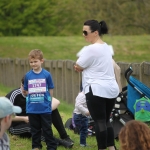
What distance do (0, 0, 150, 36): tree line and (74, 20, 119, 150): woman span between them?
1887 cm

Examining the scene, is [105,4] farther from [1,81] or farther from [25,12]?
[25,12]

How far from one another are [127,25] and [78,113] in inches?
757

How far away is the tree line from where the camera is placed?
2664 centimetres

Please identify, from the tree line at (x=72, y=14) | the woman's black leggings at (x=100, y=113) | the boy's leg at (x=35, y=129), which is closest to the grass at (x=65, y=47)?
the tree line at (x=72, y=14)

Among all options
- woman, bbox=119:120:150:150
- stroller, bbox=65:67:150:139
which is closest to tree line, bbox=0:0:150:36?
stroller, bbox=65:67:150:139

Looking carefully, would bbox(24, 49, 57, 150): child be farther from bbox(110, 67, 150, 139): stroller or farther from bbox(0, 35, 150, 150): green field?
bbox(0, 35, 150, 150): green field

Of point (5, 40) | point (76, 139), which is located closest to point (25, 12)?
point (5, 40)

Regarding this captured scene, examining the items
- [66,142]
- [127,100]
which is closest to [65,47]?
[127,100]

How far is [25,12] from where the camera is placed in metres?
41.3

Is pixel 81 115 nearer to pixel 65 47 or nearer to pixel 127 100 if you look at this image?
pixel 127 100

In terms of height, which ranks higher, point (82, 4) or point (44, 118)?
point (82, 4)

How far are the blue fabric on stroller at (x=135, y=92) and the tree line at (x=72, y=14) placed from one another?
683 inches

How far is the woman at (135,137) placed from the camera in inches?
162

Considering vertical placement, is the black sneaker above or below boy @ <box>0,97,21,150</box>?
below
